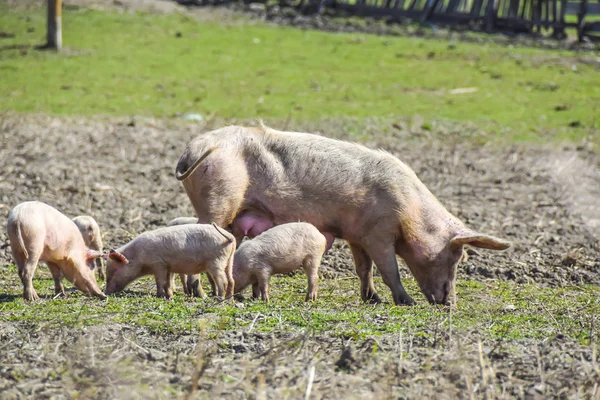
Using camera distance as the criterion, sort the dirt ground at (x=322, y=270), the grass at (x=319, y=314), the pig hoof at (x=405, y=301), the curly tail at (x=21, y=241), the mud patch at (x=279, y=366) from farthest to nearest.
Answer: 1. the pig hoof at (x=405, y=301)
2. the curly tail at (x=21, y=241)
3. the grass at (x=319, y=314)
4. the dirt ground at (x=322, y=270)
5. the mud patch at (x=279, y=366)

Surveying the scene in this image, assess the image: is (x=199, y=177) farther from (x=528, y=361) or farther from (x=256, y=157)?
(x=528, y=361)

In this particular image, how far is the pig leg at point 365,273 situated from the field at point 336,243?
17 centimetres

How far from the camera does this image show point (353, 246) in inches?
324

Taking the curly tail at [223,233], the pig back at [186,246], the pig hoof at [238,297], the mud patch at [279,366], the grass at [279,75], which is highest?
the mud patch at [279,366]

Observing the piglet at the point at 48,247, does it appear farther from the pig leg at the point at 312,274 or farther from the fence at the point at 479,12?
the fence at the point at 479,12

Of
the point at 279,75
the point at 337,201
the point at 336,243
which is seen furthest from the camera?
the point at 279,75

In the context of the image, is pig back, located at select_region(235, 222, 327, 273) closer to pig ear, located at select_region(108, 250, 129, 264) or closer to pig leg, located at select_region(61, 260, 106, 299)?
pig ear, located at select_region(108, 250, 129, 264)

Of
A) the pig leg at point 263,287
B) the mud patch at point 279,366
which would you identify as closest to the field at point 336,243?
the mud patch at point 279,366

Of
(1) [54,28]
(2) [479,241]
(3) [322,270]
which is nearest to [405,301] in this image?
(2) [479,241]

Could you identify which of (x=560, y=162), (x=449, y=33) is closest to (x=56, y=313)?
(x=560, y=162)

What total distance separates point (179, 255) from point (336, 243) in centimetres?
281

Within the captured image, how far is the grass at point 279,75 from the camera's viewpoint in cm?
1644

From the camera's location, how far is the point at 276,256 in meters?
7.41

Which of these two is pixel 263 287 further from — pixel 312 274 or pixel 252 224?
pixel 252 224
